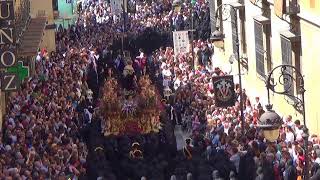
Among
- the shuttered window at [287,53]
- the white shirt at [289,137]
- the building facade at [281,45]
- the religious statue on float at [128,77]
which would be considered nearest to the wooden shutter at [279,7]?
the building facade at [281,45]

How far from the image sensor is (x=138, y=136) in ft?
111

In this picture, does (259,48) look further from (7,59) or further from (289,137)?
(7,59)

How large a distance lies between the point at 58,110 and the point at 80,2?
39294 mm

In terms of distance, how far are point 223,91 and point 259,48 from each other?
5.80 meters

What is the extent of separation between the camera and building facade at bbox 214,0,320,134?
29.8m

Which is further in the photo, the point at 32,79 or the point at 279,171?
the point at 32,79

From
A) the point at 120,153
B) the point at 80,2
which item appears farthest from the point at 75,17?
the point at 120,153

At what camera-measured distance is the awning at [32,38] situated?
3899 cm

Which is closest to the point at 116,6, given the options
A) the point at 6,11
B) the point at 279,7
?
the point at 6,11

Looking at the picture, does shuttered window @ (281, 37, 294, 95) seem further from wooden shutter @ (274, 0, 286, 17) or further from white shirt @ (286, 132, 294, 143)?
white shirt @ (286, 132, 294, 143)

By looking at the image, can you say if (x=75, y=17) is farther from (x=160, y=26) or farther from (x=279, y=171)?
(x=279, y=171)

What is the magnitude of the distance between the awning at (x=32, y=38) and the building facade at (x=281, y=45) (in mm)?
7943

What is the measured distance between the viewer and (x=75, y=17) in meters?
68.3

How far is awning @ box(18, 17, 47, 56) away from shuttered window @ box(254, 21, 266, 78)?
27.4ft
